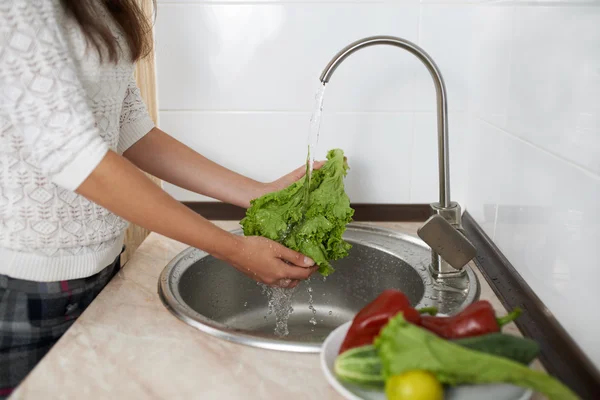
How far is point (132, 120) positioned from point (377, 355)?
868 mm

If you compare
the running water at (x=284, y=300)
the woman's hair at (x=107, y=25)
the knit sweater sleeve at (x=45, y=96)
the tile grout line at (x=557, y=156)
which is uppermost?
the woman's hair at (x=107, y=25)

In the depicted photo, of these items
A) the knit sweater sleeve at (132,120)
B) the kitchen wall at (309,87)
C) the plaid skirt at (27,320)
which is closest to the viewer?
the plaid skirt at (27,320)

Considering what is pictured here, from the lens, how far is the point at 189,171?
55.7 inches

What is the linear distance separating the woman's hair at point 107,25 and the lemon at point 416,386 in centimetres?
74

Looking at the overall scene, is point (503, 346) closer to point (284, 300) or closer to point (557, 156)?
point (557, 156)

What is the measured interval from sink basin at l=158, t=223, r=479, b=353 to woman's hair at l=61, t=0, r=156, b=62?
0.48 m

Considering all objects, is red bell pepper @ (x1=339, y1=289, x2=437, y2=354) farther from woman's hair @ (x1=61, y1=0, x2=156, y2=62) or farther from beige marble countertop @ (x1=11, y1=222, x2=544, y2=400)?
woman's hair @ (x1=61, y1=0, x2=156, y2=62)

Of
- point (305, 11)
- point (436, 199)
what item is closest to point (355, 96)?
point (305, 11)

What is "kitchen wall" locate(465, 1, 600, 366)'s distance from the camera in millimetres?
857

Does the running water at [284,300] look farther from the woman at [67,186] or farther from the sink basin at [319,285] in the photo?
the woman at [67,186]

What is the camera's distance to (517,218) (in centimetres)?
116

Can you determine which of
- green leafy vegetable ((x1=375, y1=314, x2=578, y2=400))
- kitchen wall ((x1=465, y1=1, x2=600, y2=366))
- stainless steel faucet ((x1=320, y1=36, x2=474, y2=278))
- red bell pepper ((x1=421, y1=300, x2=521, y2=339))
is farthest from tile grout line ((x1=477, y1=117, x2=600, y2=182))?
green leafy vegetable ((x1=375, y1=314, x2=578, y2=400))

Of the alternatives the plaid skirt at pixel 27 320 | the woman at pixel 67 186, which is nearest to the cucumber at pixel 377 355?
the woman at pixel 67 186

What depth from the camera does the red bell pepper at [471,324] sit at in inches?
28.7
